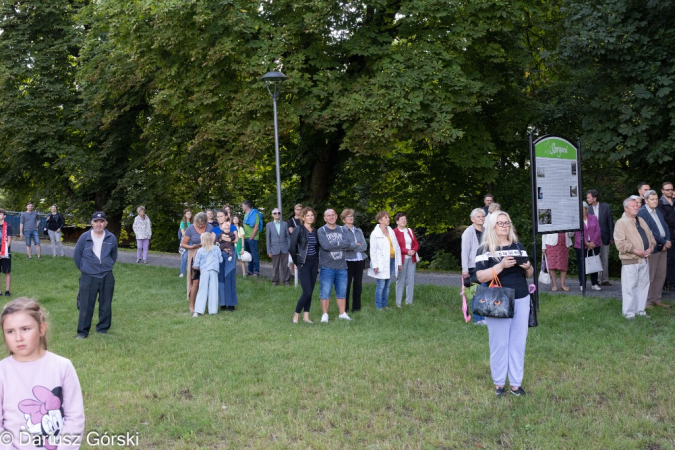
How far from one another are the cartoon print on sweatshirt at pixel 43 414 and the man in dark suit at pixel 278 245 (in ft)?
41.9

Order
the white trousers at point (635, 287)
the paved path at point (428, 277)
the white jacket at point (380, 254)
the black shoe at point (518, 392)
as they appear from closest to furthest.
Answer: the black shoe at point (518, 392)
the white trousers at point (635, 287)
the white jacket at point (380, 254)
the paved path at point (428, 277)

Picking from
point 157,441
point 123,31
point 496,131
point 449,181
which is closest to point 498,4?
point 496,131

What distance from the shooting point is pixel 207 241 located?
43.2 ft

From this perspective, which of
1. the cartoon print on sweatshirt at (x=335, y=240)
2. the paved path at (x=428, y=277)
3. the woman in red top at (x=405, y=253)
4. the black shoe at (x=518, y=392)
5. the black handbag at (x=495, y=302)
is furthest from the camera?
the paved path at (x=428, y=277)

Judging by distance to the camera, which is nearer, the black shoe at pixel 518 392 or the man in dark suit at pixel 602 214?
the black shoe at pixel 518 392

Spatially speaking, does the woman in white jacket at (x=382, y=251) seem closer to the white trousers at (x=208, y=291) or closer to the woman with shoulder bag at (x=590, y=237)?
the white trousers at (x=208, y=291)

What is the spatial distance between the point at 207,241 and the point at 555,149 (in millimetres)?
6866

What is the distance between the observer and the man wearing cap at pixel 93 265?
34.9 feet

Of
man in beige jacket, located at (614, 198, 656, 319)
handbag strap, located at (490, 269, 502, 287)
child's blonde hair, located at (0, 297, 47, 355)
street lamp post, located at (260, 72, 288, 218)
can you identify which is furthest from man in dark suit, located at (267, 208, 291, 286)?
child's blonde hair, located at (0, 297, 47, 355)

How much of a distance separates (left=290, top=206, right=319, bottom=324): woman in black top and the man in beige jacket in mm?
5128

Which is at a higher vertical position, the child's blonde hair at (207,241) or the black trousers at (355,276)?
the child's blonde hair at (207,241)

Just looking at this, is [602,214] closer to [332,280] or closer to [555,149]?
[555,149]

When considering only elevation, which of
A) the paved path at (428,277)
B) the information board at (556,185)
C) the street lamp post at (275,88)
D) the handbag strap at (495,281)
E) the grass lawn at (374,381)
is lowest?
the grass lawn at (374,381)

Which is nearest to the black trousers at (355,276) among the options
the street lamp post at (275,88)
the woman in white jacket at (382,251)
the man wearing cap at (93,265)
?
the woman in white jacket at (382,251)
